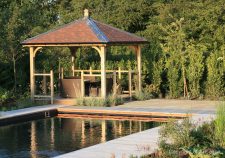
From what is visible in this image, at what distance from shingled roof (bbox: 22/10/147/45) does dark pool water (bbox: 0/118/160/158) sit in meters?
3.31

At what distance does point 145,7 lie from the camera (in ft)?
97.1

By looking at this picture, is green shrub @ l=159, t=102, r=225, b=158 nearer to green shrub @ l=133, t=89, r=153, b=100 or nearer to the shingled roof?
the shingled roof

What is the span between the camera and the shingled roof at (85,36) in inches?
729

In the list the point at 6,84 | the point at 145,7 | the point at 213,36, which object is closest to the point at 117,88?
the point at 6,84

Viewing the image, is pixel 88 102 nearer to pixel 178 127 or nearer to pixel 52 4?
pixel 178 127

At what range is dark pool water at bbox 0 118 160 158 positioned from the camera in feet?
37.8

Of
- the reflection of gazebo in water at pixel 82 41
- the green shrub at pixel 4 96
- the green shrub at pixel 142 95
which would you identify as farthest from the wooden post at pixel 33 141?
the green shrub at pixel 142 95

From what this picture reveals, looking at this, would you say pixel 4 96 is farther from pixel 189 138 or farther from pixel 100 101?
pixel 189 138

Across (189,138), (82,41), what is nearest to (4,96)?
(82,41)

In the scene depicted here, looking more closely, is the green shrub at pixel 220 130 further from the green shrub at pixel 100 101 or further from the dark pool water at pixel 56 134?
the green shrub at pixel 100 101

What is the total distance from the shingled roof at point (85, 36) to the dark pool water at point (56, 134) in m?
3.31

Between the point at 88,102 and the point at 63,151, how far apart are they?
715 centimetres

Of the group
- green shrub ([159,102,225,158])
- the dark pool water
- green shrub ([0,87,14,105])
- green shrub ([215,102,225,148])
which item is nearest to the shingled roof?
green shrub ([0,87,14,105])

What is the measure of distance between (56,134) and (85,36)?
5.95 m
